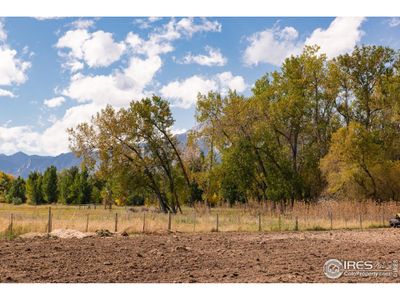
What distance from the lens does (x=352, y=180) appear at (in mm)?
30422

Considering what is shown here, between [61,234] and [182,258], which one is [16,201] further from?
[182,258]

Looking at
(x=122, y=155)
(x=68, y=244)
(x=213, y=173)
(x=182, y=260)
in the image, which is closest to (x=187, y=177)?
(x=213, y=173)

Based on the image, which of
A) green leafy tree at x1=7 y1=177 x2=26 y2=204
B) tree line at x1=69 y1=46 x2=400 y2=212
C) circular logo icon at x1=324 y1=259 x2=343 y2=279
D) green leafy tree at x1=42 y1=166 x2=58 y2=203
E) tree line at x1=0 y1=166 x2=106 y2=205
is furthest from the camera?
green leafy tree at x1=7 y1=177 x2=26 y2=204

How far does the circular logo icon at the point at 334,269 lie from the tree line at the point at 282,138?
21.5 metres

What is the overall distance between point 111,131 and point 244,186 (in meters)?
10.9

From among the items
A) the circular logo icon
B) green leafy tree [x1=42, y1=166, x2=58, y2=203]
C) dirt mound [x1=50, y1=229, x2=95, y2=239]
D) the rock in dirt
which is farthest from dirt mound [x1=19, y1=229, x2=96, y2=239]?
green leafy tree [x1=42, y1=166, x2=58, y2=203]

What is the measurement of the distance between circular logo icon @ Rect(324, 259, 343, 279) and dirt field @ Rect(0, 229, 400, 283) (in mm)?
164

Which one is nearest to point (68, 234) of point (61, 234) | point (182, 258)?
point (61, 234)

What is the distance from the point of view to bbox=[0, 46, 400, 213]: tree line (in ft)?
101

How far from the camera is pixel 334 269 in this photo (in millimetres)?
9250

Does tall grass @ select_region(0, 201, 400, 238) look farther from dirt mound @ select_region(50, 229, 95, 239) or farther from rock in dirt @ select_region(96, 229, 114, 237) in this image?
dirt mound @ select_region(50, 229, 95, 239)

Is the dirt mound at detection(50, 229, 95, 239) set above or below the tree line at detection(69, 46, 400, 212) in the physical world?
below

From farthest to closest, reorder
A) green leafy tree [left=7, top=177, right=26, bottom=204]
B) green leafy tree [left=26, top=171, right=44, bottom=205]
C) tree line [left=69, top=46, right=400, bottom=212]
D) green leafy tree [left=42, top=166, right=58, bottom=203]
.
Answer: green leafy tree [left=7, top=177, right=26, bottom=204]
green leafy tree [left=26, top=171, right=44, bottom=205]
green leafy tree [left=42, top=166, right=58, bottom=203]
tree line [left=69, top=46, right=400, bottom=212]

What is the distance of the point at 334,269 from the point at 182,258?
4.13 metres
